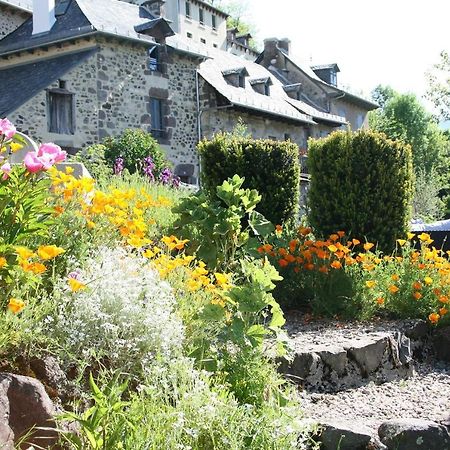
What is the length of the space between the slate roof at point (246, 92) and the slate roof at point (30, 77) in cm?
497

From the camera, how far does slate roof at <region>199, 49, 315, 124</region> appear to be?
74.1ft

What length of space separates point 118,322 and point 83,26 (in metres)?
16.9

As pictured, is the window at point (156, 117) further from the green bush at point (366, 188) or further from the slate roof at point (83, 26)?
the green bush at point (366, 188)

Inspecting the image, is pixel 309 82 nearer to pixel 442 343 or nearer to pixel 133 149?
pixel 133 149

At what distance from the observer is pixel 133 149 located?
17.9 metres

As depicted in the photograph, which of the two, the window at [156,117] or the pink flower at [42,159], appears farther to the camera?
the window at [156,117]

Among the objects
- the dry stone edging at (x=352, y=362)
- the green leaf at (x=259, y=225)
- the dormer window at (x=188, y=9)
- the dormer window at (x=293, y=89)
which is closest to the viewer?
the dry stone edging at (x=352, y=362)

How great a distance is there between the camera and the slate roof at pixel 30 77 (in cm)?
1758

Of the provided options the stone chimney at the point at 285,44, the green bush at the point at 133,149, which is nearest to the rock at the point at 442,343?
the green bush at the point at 133,149

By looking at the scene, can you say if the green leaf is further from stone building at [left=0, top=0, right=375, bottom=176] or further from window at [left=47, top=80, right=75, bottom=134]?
window at [left=47, top=80, right=75, bottom=134]

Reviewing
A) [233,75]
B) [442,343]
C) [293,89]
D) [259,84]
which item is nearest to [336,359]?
[442,343]

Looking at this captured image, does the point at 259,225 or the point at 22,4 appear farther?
the point at 22,4

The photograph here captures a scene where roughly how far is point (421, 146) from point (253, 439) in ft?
142

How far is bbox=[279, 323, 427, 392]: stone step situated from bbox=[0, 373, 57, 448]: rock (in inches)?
72.5
